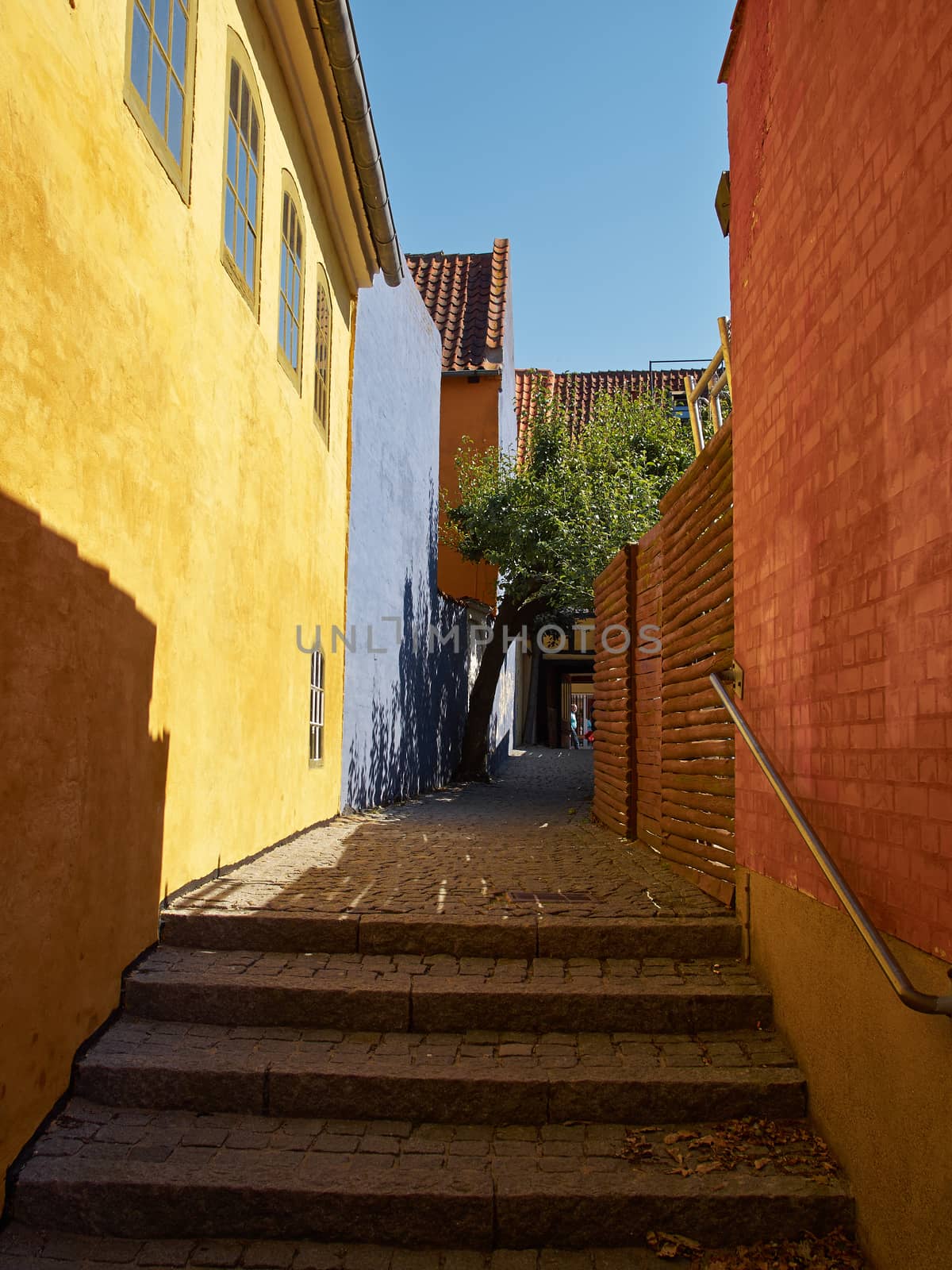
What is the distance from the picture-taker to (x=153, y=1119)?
4.00m

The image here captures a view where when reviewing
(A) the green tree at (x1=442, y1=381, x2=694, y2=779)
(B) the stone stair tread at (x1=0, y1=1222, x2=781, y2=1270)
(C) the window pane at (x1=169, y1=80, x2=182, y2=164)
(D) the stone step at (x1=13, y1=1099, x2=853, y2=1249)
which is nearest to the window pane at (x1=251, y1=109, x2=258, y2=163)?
(C) the window pane at (x1=169, y1=80, x2=182, y2=164)

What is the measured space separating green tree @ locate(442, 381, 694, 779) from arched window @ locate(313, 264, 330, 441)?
5502 mm

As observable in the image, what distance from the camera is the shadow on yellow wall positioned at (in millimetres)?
3471

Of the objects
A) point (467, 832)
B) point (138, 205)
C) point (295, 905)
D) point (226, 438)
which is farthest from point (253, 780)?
point (138, 205)

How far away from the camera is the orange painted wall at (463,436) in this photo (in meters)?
18.8

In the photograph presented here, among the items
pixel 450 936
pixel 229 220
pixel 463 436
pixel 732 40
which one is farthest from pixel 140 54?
pixel 463 436

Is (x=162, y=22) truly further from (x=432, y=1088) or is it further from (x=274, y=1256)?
(x=274, y=1256)

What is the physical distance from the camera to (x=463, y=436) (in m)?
18.8

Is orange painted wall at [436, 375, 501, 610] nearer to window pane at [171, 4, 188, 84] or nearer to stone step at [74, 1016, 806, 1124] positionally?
window pane at [171, 4, 188, 84]

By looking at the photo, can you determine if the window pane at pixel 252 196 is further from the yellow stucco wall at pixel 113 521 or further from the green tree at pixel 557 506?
the green tree at pixel 557 506

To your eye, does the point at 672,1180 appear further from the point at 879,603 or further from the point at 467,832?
the point at 467,832

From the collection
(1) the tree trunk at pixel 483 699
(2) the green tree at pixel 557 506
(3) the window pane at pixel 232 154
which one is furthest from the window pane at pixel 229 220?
(1) the tree trunk at pixel 483 699

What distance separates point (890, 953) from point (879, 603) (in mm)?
1073

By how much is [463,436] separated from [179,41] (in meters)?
13.5
